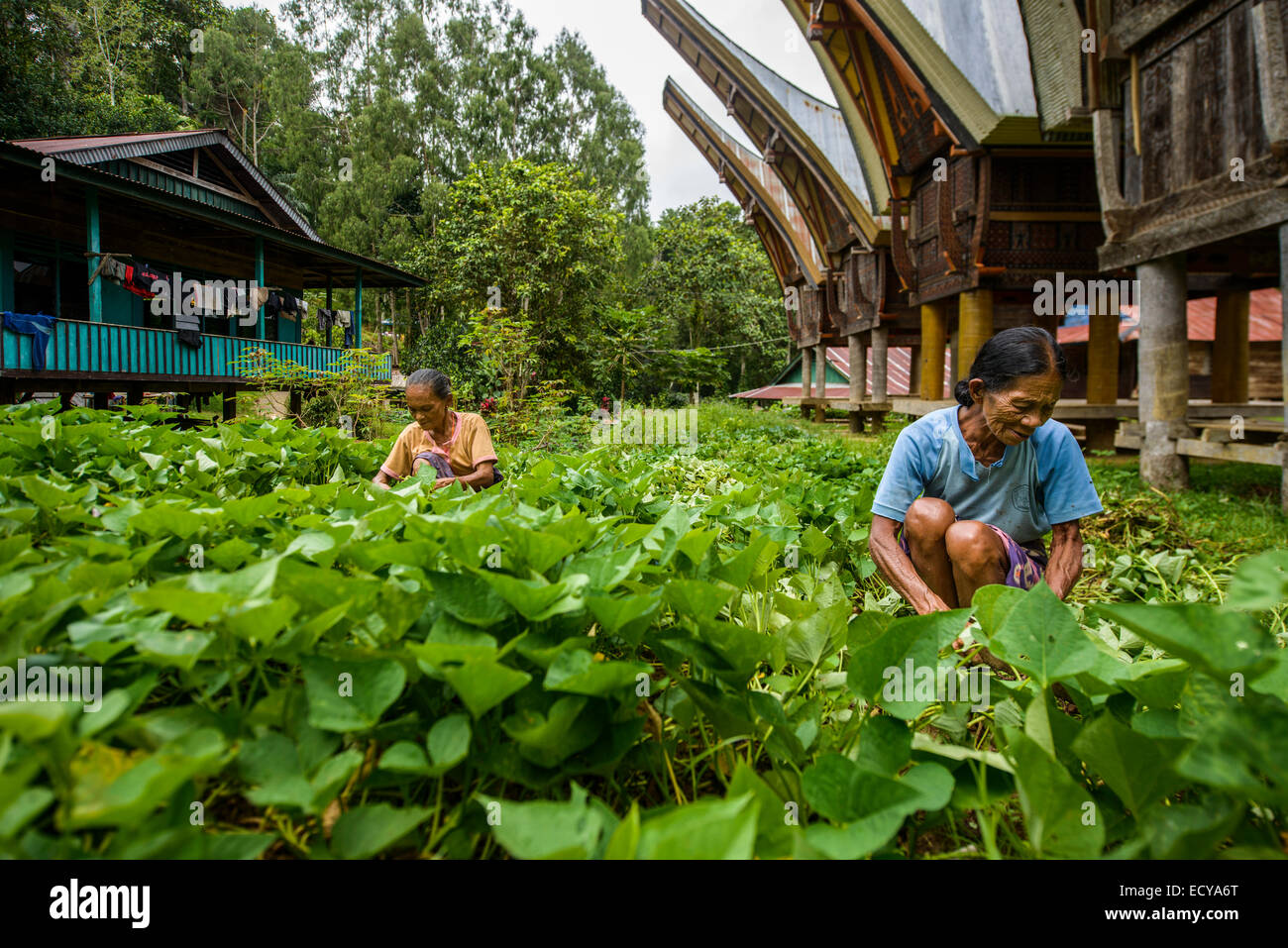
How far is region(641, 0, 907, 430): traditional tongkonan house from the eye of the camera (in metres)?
14.6

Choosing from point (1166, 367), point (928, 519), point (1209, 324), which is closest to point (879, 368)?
point (1166, 367)

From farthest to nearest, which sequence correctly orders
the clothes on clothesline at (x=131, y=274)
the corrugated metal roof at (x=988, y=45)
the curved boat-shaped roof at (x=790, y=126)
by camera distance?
the curved boat-shaped roof at (x=790, y=126)
the clothes on clothesline at (x=131, y=274)
the corrugated metal roof at (x=988, y=45)

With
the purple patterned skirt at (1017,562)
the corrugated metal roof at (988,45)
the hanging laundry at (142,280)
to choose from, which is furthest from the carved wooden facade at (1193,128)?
the hanging laundry at (142,280)

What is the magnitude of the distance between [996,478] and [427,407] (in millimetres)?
3200

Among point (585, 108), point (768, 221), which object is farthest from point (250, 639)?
point (585, 108)

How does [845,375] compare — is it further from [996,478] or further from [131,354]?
[996,478]

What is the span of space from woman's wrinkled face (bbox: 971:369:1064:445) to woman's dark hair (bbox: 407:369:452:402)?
10.2 ft

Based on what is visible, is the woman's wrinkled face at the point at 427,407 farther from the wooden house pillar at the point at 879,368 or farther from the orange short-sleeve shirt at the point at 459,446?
the wooden house pillar at the point at 879,368

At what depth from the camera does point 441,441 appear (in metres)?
4.76

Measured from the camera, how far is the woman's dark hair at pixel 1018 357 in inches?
100

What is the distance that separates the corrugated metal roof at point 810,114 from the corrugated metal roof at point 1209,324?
20.8 feet
